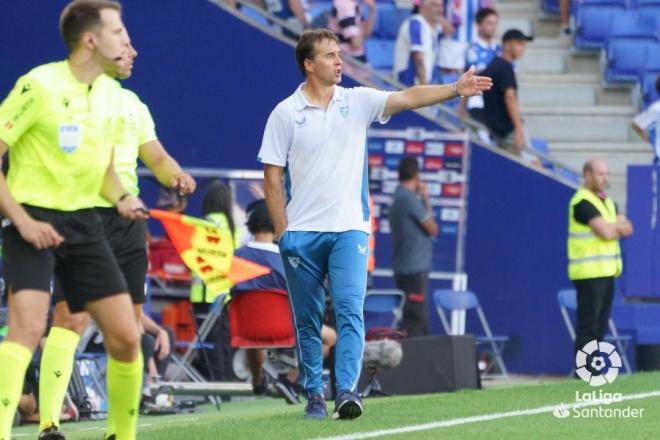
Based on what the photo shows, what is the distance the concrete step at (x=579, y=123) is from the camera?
1861 cm

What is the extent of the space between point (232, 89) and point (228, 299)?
13.6 feet

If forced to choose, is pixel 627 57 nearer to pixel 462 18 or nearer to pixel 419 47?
pixel 462 18

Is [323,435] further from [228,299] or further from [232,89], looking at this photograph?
[232,89]

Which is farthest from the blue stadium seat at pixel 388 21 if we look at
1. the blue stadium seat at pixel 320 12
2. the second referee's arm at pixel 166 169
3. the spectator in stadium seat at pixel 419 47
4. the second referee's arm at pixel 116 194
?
the second referee's arm at pixel 116 194

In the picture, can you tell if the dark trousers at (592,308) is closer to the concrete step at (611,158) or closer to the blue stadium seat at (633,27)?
the concrete step at (611,158)

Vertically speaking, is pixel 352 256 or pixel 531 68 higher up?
pixel 531 68

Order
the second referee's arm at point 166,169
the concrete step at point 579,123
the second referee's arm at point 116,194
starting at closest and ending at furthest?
the second referee's arm at point 116,194
the second referee's arm at point 166,169
the concrete step at point 579,123

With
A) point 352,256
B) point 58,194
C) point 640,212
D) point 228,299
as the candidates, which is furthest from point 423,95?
point 640,212

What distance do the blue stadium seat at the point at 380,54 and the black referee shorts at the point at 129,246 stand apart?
33.3 feet

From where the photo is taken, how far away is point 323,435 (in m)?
7.59

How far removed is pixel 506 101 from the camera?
1608 cm

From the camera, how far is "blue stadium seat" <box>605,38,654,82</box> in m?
18.8

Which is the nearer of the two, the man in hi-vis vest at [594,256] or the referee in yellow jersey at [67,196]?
the referee in yellow jersey at [67,196]

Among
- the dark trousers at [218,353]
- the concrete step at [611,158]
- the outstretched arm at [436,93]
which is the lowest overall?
the dark trousers at [218,353]
